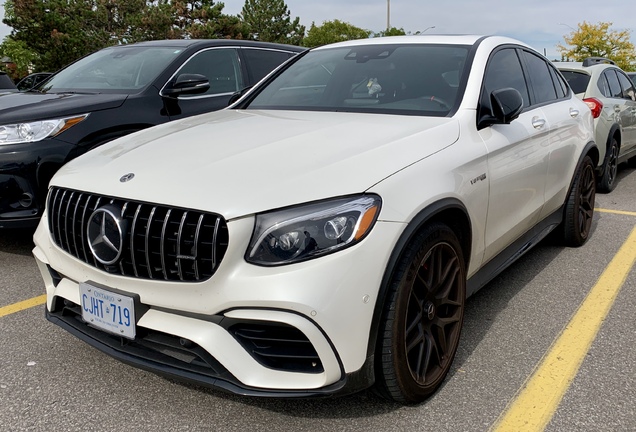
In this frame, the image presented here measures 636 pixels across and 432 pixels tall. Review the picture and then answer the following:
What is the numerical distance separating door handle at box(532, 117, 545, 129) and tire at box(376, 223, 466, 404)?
4.54 feet

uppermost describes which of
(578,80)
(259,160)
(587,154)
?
(259,160)

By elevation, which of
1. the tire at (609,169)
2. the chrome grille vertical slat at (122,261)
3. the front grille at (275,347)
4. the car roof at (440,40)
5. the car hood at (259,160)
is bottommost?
the tire at (609,169)

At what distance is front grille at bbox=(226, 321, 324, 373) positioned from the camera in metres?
2.10

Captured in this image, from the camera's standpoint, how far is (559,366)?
282 centimetres

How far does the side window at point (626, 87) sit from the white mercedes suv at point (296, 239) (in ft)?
17.8

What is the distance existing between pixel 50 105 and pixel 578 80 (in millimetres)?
5644

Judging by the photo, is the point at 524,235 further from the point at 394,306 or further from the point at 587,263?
the point at 394,306

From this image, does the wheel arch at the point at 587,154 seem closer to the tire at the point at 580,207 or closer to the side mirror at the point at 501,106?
the tire at the point at 580,207

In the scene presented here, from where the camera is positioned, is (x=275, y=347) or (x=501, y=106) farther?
(x=501, y=106)

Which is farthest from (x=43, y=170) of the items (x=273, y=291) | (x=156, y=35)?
(x=156, y=35)

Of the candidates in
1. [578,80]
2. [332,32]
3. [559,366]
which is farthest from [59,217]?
[332,32]

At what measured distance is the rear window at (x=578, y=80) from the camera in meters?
6.88

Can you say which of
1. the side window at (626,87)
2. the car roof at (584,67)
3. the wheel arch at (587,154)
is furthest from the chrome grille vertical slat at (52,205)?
the side window at (626,87)

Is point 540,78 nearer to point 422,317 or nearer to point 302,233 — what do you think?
point 422,317
